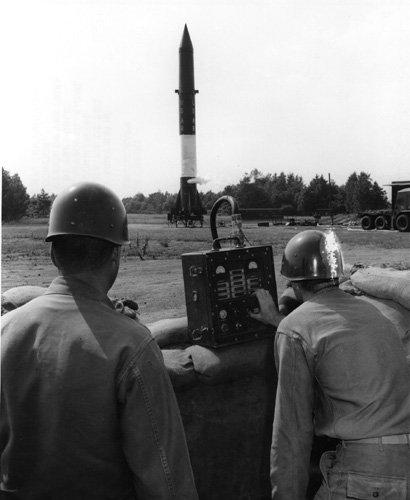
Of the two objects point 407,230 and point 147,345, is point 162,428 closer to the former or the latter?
point 147,345

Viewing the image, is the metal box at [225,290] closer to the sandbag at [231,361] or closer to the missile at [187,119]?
the sandbag at [231,361]

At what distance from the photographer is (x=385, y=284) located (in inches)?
143

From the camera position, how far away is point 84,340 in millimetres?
1333

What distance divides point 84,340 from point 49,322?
0.34 ft

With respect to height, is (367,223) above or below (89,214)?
below

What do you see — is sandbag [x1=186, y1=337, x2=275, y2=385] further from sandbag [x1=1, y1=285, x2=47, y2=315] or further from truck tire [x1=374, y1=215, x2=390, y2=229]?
truck tire [x1=374, y1=215, x2=390, y2=229]

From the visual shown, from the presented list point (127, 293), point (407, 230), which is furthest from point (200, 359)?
point (407, 230)

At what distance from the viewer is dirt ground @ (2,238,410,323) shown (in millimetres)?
8078

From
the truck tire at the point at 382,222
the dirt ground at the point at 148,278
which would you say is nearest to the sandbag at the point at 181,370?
the dirt ground at the point at 148,278

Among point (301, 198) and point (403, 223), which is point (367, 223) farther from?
point (301, 198)

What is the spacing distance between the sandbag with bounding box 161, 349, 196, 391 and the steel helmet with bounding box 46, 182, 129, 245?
113cm

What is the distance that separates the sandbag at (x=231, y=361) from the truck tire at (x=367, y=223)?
25.1 metres

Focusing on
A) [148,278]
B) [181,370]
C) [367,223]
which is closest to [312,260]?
[181,370]

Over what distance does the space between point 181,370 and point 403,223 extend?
23623 mm
